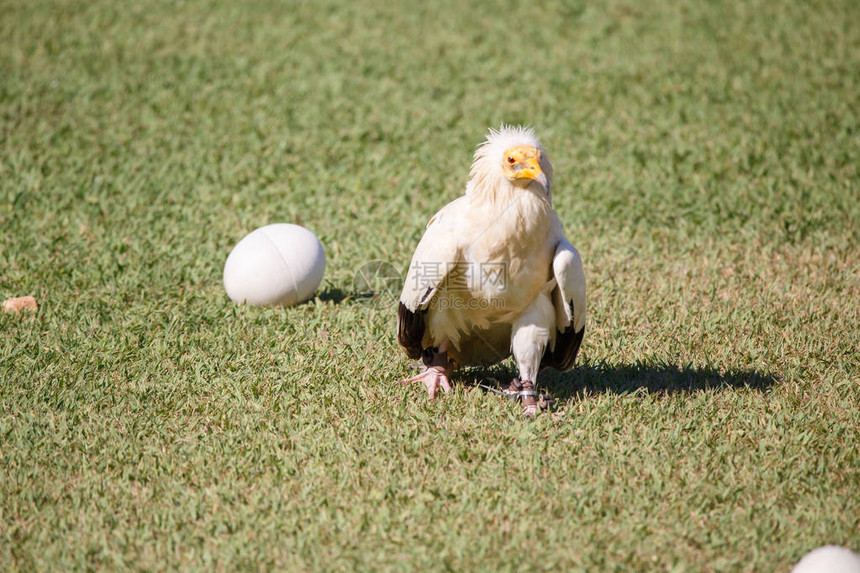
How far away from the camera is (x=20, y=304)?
18.7 ft

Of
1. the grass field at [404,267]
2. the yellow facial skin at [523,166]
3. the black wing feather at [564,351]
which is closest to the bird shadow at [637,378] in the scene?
the grass field at [404,267]

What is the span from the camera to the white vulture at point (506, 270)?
4273 mm

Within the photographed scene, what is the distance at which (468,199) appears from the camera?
4.43m

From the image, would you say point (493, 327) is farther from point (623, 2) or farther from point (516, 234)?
point (623, 2)

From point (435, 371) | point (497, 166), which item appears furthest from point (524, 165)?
point (435, 371)

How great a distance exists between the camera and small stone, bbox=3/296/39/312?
568 centimetres

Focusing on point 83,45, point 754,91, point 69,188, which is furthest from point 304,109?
point 754,91

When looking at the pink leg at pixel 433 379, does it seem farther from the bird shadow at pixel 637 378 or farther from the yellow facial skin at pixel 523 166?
the yellow facial skin at pixel 523 166

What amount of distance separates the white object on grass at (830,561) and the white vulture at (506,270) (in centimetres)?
158

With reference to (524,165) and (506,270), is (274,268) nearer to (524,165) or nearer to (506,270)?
(506,270)

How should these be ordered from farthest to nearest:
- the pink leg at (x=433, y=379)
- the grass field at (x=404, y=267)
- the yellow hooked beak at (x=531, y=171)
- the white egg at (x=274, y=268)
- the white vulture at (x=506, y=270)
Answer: the white egg at (x=274, y=268) → the pink leg at (x=433, y=379) → the white vulture at (x=506, y=270) → the yellow hooked beak at (x=531, y=171) → the grass field at (x=404, y=267)

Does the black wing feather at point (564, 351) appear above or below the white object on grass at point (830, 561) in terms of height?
above

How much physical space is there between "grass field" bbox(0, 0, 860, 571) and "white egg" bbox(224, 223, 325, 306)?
13cm

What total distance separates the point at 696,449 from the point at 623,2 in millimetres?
9172
